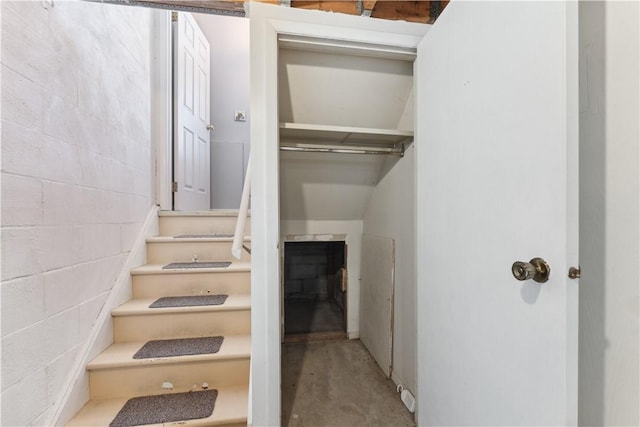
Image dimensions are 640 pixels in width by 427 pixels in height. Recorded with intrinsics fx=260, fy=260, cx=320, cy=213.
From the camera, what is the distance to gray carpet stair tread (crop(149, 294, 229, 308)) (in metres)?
1.52

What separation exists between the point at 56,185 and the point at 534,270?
176 centimetres

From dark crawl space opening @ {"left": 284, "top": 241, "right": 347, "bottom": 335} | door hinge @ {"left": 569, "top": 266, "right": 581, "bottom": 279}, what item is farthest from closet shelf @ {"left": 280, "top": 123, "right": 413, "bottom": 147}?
dark crawl space opening @ {"left": 284, "top": 241, "right": 347, "bottom": 335}

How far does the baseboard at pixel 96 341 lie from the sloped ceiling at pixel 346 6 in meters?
1.41

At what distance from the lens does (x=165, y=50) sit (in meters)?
2.22

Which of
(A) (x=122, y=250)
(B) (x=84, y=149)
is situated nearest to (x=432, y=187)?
(B) (x=84, y=149)

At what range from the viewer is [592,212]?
710mm

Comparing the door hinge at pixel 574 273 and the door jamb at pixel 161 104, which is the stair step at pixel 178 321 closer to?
the door jamb at pixel 161 104

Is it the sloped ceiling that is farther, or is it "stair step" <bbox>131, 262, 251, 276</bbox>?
"stair step" <bbox>131, 262, 251, 276</bbox>

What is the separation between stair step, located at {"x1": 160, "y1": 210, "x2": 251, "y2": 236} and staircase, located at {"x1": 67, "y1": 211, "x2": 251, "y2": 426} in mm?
244

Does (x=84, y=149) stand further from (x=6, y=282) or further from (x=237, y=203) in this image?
(x=237, y=203)

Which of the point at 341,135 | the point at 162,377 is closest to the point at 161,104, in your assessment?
the point at 341,135

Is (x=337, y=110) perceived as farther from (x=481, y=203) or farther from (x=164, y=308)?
(x=164, y=308)

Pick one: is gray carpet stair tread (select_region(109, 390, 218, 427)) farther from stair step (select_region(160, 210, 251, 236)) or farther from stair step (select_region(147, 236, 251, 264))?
stair step (select_region(160, 210, 251, 236))

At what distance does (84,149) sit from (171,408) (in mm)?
1316
